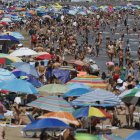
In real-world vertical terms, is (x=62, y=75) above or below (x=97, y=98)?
below

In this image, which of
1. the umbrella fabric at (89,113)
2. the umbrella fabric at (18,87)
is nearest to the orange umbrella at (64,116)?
the umbrella fabric at (89,113)

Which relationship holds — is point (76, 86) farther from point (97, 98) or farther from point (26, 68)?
point (26, 68)

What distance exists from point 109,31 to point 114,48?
2358cm

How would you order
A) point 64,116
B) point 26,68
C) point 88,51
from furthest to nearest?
point 88,51 < point 26,68 < point 64,116

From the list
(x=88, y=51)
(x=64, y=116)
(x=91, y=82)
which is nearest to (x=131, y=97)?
(x=91, y=82)

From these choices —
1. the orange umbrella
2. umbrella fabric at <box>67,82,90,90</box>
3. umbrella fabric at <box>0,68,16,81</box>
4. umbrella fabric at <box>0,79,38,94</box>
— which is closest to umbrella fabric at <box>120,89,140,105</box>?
umbrella fabric at <box>67,82,90,90</box>

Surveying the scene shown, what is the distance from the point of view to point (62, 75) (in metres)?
20.0

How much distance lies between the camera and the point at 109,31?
187ft

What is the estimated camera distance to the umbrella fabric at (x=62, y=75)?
1969 cm

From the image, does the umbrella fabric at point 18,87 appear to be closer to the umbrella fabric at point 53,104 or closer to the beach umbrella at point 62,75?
the umbrella fabric at point 53,104

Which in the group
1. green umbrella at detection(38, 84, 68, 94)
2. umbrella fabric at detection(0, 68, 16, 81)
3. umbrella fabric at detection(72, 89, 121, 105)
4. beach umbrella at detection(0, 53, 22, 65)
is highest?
umbrella fabric at detection(72, 89, 121, 105)

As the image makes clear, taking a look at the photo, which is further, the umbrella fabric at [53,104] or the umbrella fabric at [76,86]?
the umbrella fabric at [76,86]

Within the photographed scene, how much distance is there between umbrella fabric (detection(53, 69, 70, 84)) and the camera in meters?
19.7

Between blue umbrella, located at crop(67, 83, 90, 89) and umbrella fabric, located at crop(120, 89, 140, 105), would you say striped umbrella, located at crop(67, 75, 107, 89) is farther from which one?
umbrella fabric, located at crop(120, 89, 140, 105)
